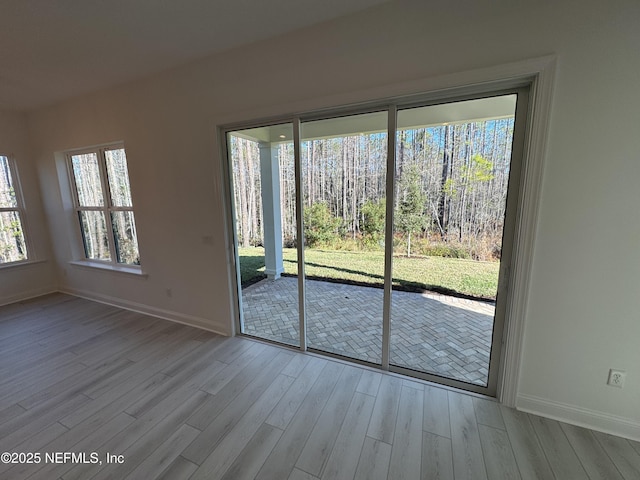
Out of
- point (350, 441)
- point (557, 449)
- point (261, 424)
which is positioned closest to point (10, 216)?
point (261, 424)

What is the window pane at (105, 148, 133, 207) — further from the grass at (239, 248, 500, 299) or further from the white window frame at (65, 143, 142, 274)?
the grass at (239, 248, 500, 299)

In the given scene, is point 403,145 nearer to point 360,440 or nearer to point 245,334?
point 360,440

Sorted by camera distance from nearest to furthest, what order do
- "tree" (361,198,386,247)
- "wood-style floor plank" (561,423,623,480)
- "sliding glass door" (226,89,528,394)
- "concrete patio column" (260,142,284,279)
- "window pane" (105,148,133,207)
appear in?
"wood-style floor plank" (561,423,623,480) < "sliding glass door" (226,89,528,394) < "tree" (361,198,386,247) < "window pane" (105,148,133,207) < "concrete patio column" (260,142,284,279)

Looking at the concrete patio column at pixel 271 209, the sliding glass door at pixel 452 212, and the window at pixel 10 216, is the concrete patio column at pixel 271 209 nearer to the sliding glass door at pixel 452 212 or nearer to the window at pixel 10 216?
the sliding glass door at pixel 452 212

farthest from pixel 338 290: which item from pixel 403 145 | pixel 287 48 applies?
pixel 287 48

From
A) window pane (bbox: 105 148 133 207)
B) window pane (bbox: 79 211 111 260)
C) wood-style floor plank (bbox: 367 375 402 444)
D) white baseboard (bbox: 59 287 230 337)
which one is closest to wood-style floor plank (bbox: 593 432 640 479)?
wood-style floor plank (bbox: 367 375 402 444)

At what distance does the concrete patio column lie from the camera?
12.6 ft

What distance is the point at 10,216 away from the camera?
3715 mm

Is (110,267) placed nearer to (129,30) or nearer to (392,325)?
(129,30)

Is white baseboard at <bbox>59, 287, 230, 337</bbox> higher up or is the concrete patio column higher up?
the concrete patio column

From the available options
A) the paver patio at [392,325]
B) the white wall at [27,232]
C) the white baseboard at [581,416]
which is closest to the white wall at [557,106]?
the white baseboard at [581,416]

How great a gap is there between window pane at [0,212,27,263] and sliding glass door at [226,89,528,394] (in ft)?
11.9

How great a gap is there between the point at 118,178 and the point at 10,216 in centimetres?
207

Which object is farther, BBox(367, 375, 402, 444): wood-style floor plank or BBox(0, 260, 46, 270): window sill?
A: BBox(0, 260, 46, 270): window sill
